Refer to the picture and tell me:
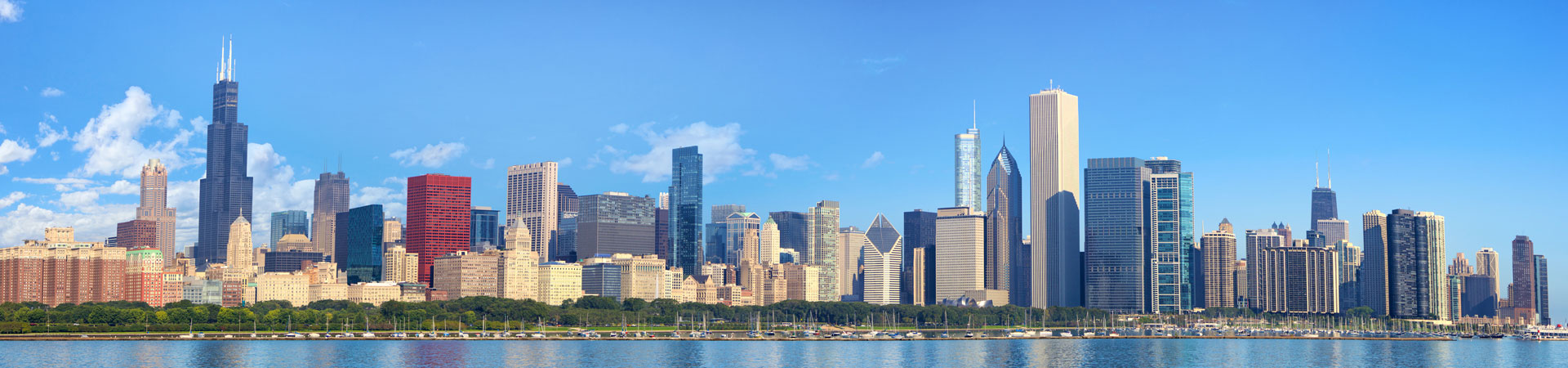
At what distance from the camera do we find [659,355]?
16488cm

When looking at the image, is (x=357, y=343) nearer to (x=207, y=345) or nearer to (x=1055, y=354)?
(x=207, y=345)

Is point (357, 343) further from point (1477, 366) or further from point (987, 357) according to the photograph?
point (1477, 366)

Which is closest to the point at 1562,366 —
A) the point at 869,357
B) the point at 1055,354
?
the point at 1055,354

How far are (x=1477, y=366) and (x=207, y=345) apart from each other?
14093cm

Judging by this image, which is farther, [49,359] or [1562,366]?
[1562,366]

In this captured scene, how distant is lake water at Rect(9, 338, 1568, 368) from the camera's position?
14500cm

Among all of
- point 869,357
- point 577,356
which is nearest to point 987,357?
point 869,357

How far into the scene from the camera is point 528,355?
15825 centimetres

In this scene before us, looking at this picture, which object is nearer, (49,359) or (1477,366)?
(49,359)

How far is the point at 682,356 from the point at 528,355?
53.7 feet

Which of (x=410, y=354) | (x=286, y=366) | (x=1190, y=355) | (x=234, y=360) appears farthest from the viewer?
(x=1190, y=355)

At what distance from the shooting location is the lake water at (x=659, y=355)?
476 ft

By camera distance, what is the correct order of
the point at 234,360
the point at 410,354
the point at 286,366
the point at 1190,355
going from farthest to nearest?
the point at 1190,355
the point at 410,354
the point at 234,360
the point at 286,366

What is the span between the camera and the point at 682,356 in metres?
162
